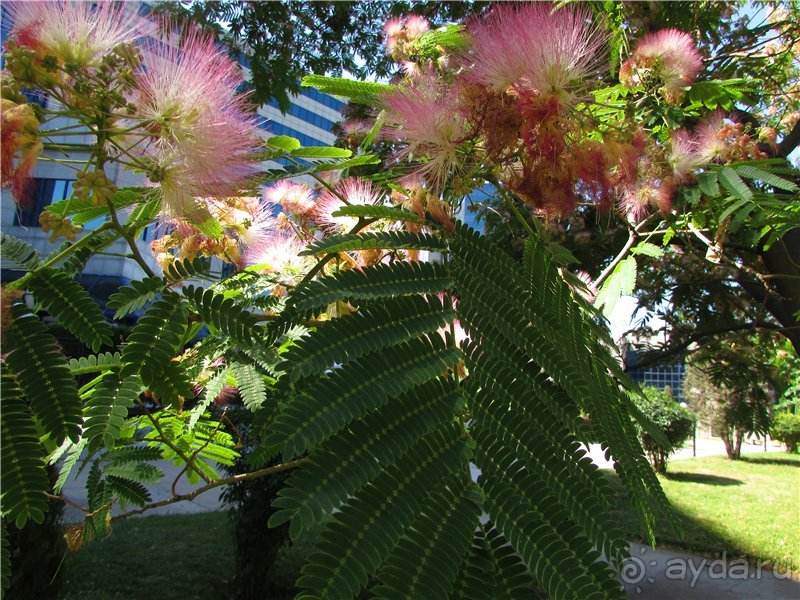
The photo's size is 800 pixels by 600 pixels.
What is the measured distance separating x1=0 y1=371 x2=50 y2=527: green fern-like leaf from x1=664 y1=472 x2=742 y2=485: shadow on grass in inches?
459

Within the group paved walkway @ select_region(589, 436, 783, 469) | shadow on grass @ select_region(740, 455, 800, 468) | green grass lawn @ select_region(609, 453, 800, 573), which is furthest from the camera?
paved walkway @ select_region(589, 436, 783, 469)

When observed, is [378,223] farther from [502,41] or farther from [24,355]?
[24,355]

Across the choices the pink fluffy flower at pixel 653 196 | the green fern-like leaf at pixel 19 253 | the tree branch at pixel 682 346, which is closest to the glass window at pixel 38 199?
the green fern-like leaf at pixel 19 253

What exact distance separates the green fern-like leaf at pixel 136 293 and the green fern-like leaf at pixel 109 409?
11 cm

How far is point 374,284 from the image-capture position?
2.97 feet

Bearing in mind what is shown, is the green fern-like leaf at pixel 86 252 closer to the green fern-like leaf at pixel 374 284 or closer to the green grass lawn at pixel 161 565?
the green fern-like leaf at pixel 374 284

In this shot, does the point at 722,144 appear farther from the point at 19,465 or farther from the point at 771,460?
the point at 771,460

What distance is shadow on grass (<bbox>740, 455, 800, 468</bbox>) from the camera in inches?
522

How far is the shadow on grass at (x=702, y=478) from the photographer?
10531 mm

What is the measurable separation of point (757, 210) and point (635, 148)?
3.40 feet

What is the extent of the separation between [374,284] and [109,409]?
434 mm

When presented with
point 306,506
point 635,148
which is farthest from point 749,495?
point 306,506

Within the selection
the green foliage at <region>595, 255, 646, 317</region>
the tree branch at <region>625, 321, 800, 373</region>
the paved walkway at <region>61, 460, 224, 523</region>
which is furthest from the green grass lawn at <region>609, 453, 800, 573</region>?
the paved walkway at <region>61, 460, 224, 523</region>

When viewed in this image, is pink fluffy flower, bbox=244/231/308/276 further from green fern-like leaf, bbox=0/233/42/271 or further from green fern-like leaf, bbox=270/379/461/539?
green fern-like leaf, bbox=270/379/461/539
